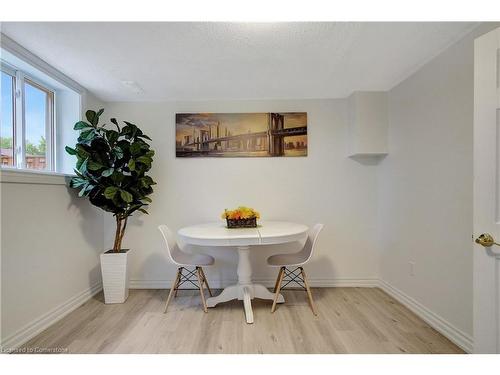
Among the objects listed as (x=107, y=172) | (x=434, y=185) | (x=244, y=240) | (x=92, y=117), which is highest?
(x=92, y=117)

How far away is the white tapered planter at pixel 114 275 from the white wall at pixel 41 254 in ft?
0.84

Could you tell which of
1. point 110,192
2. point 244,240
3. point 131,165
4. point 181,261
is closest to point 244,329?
point 244,240

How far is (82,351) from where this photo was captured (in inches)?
73.8

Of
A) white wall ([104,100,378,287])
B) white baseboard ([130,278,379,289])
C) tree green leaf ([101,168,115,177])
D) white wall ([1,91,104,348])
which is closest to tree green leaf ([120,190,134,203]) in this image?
tree green leaf ([101,168,115,177])

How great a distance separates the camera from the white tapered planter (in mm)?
2684

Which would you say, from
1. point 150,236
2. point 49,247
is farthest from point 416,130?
point 49,247

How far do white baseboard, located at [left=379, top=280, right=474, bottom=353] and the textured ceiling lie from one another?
2.17 m

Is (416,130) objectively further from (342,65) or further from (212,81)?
(212,81)

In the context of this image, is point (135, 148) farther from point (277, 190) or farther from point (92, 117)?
point (277, 190)

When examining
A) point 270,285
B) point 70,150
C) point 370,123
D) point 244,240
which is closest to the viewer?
point 244,240

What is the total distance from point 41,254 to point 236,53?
7.59 ft

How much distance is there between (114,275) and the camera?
106 inches

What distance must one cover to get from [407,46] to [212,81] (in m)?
1.72

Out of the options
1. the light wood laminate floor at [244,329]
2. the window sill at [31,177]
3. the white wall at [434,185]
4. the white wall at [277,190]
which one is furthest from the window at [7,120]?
the white wall at [434,185]
